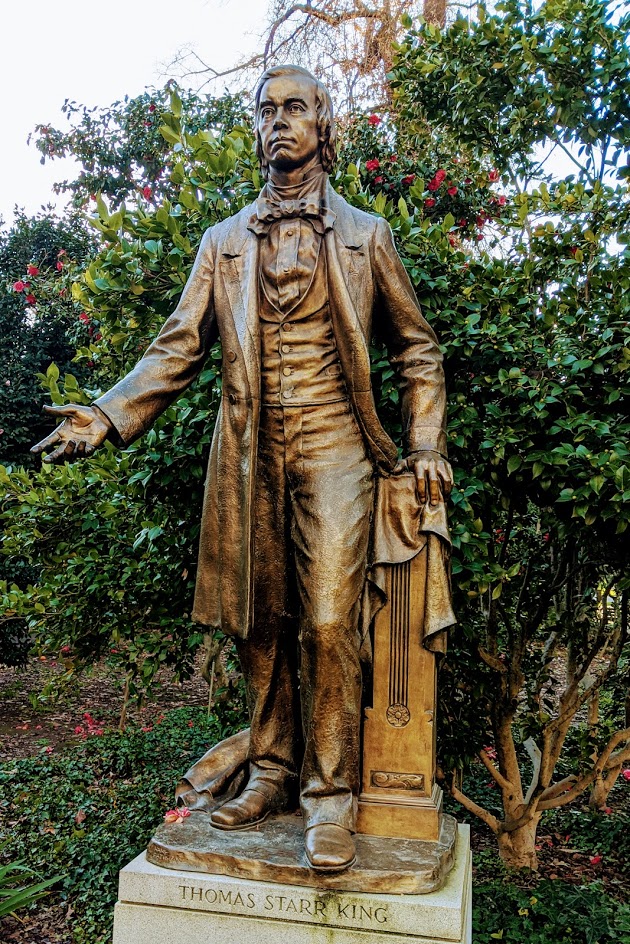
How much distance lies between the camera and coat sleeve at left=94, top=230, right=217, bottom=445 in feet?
10.3

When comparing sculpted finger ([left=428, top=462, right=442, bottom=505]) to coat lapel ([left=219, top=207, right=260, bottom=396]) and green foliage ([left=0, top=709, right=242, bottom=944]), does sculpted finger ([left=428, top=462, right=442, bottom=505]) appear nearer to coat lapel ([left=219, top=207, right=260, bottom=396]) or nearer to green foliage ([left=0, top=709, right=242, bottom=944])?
coat lapel ([left=219, top=207, right=260, bottom=396])

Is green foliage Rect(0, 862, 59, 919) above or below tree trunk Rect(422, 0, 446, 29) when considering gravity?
below

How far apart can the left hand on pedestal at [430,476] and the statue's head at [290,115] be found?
43.7 inches

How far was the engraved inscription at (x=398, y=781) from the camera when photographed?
9.78 feet

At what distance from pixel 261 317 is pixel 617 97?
2.64 meters

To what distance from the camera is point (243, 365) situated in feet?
9.94

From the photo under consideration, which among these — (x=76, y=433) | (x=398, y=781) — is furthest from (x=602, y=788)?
(x=76, y=433)

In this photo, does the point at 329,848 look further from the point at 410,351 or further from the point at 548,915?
the point at 548,915

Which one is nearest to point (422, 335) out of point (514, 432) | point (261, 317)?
point (261, 317)

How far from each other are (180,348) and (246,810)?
5.21 feet

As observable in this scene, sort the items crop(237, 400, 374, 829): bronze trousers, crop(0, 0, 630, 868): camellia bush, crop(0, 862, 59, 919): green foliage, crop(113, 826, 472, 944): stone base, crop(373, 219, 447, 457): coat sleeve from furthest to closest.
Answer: crop(0, 862, 59, 919): green foliage, crop(0, 0, 630, 868): camellia bush, crop(373, 219, 447, 457): coat sleeve, crop(237, 400, 374, 829): bronze trousers, crop(113, 826, 472, 944): stone base

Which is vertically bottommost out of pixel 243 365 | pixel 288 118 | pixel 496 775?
pixel 496 775

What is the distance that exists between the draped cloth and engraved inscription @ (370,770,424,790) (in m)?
0.39

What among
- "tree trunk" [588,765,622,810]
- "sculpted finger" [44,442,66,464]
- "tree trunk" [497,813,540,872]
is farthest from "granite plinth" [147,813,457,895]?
"tree trunk" [588,765,622,810]
